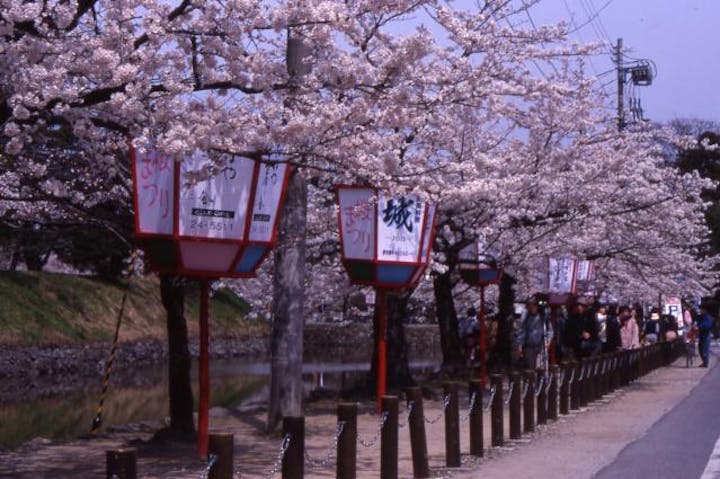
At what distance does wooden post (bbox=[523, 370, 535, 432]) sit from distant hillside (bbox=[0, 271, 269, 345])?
784 inches

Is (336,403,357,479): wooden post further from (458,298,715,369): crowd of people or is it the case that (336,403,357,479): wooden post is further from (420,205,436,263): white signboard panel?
(458,298,715,369): crowd of people

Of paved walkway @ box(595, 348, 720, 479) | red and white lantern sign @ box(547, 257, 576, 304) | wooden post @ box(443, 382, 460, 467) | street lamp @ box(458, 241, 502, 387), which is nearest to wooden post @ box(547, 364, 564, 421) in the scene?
paved walkway @ box(595, 348, 720, 479)

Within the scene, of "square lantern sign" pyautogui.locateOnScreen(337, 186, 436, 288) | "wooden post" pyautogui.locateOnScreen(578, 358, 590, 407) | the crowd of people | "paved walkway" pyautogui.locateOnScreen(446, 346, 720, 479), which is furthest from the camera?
the crowd of people

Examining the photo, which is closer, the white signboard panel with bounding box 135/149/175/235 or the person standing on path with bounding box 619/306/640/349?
the white signboard panel with bounding box 135/149/175/235

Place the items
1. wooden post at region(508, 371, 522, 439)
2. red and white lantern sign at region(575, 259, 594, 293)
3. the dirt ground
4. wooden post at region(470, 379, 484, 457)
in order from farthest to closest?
1. red and white lantern sign at region(575, 259, 594, 293)
2. wooden post at region(508, 371, 522, 439)
3. wooden post at region(470, 379, 484, 457)
4. the dirt ground

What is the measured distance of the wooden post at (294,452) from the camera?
9250 mm

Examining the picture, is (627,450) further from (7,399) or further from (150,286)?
(150,286)

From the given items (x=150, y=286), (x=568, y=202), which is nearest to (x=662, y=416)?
(x=568, y=202)

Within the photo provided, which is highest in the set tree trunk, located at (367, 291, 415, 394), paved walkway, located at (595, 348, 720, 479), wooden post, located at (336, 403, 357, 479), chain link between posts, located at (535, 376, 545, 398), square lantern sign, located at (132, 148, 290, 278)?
square lantern sign, located at (132, 148, 290, 278)

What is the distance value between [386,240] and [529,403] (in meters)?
3.14

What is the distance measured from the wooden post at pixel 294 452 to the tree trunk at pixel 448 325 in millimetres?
17373

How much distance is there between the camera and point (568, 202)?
22891 millimetres

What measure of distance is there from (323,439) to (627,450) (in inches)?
163

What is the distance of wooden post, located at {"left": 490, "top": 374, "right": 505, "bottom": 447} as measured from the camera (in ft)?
51.0
